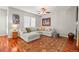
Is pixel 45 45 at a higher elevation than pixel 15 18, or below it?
below

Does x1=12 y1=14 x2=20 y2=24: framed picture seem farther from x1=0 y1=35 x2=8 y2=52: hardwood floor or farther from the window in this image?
x1=0 y1=35 x2=8 y2=52: hardwood floor

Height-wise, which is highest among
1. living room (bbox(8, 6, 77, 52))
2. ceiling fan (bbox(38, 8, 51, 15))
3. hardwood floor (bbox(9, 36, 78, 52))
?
ceiling fan (bbox(38, 8, 51, 15))

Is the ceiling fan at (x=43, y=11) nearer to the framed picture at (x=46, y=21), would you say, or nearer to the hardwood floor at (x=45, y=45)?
the framed picture at (x=46, y=21)

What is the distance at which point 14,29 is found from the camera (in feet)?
6.56

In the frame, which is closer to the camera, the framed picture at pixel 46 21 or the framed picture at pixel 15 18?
the framed picture at pixel 15 18

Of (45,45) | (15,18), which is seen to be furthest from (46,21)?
(15,18)

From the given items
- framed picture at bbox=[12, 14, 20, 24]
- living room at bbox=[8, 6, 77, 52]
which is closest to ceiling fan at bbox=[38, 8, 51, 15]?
living room at bbox=[8, 6, 77, 52]

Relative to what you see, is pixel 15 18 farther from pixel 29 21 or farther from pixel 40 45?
pixel 40 45

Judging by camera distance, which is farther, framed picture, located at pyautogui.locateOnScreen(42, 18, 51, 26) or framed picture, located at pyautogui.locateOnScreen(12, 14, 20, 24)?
framed picture, located at pyautogui.locateOnScreen(42, 18, 51, 26)

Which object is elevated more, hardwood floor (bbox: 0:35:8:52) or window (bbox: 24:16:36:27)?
window (bbox: 24:16:36:27)

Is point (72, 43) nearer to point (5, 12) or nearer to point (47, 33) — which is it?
point (47, 33)

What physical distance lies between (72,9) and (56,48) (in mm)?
918

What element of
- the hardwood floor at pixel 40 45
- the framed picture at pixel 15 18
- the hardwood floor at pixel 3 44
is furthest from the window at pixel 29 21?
the hardwood floor at pixel 3 44
